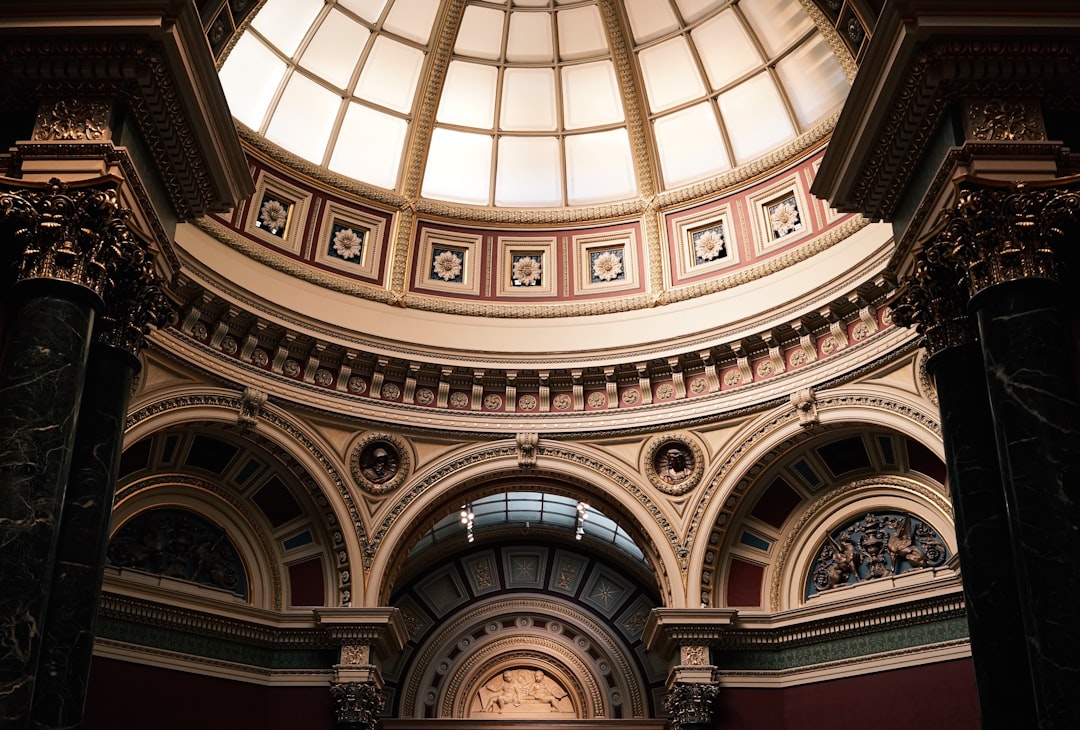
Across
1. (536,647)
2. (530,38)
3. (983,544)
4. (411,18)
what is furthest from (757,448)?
(411,18)

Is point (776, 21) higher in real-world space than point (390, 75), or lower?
lower

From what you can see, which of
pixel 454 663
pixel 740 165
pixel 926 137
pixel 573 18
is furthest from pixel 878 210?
pixel 454 663

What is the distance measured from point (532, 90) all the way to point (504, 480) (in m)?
7.23

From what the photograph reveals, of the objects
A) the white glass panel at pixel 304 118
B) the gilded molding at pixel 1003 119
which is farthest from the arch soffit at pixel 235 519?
the gilded molding at pixel 1003 119

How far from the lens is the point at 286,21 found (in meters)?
17.0

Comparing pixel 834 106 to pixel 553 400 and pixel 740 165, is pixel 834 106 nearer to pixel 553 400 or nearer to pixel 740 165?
pixel 740 165

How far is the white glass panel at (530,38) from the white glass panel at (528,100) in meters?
0.24

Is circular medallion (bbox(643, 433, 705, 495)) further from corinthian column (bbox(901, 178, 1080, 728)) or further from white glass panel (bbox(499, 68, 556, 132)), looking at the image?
corinthian column (bbox(901, 178, 1080, 728))

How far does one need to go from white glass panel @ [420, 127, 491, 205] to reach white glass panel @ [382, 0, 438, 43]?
1821 millimetres

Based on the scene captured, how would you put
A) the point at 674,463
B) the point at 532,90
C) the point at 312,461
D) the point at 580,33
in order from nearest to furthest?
the point at 312,461
the point at 674,463
the point at 580,33
the point at 532,90

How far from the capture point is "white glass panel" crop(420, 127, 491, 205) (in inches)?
770

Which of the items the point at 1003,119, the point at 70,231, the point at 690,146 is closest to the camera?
the point at 70,231

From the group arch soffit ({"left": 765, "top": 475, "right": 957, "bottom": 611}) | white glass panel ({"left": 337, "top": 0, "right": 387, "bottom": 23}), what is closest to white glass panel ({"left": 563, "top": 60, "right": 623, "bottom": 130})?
white glass panel ({"left": 337, "top": 0, "right": 387, "bottom": 23})

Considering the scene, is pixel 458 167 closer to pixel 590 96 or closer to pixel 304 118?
pixel 590 96
